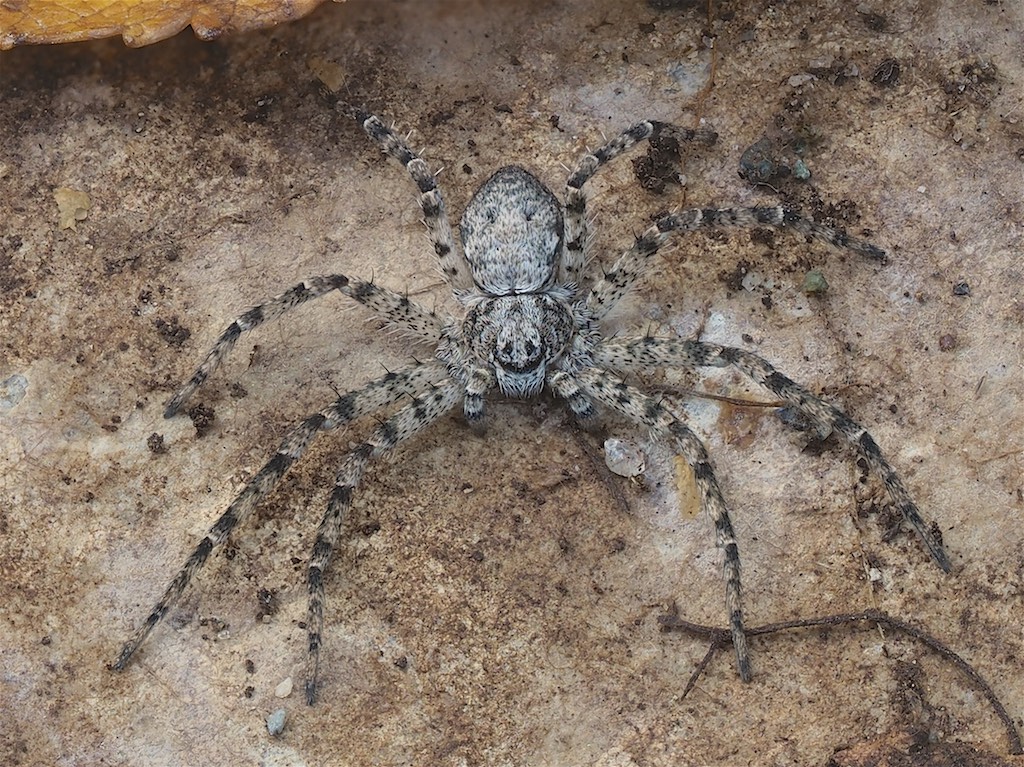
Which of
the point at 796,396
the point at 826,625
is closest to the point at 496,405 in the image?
the point at 796,396

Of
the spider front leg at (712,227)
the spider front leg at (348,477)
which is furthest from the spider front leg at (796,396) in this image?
the spider front leg at (348,477)

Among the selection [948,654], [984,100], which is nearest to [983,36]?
[984,100]

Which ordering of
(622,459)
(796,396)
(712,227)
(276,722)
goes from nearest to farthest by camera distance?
1. (276,722)
2. (796,396)
3. (622,459)
4. (712,227)

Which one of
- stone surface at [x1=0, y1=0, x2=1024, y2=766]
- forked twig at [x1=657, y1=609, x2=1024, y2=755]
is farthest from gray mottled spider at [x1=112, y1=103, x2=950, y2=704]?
forked twig at [x1=657, y1=609, x2=1024, y2=755]

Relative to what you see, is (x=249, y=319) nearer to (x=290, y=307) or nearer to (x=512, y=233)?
(x=290, y=307)

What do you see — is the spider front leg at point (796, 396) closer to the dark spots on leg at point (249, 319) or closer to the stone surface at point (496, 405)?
the stone surface at point (496, 405)

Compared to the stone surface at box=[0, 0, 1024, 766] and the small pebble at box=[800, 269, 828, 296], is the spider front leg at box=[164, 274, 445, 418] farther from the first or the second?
the small pebble at box=[800, 269, 828, 296]
